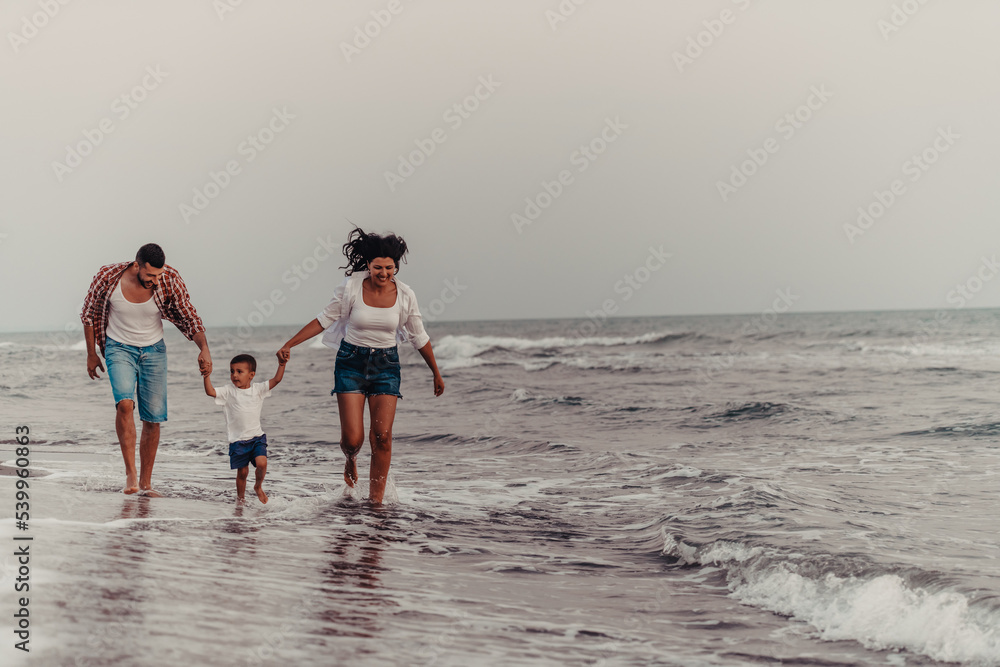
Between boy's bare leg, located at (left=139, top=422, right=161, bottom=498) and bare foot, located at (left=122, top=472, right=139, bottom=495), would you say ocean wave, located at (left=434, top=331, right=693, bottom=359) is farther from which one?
bare foot, located at (left=122, top=472, right=139, bottom=495)

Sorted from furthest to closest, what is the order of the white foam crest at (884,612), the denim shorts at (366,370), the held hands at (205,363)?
the denim shorts at (366,370) → the held hands at (205,363) → the white foam crest at (884,612)

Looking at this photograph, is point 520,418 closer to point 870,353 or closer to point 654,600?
point 654,600

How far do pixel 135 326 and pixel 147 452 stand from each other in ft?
3.23

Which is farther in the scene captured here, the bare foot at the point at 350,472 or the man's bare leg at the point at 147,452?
the bare foot at the point at 350,472

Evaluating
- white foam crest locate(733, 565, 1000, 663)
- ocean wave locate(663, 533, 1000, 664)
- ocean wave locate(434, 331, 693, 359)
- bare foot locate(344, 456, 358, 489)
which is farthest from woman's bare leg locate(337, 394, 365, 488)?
ocean wave locate(434, 331, 693, 359)

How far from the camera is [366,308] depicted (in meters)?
5.63

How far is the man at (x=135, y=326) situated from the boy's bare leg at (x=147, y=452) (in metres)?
0.04

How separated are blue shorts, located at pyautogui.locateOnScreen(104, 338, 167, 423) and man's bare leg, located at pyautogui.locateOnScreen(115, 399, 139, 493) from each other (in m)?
0.06

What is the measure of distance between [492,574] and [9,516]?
9.01 ft

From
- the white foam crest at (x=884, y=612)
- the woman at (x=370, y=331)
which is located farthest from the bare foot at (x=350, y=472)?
the white foam crest at (x=884, y=612)

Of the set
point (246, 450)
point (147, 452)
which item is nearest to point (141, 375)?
point (147, 452)

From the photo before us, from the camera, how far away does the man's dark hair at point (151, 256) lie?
5379 mm

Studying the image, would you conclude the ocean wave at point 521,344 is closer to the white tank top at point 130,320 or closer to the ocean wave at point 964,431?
the ocean wave at point 964,431

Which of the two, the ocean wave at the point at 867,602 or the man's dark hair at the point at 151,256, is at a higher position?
the man's dark hair at the point at 151,256
